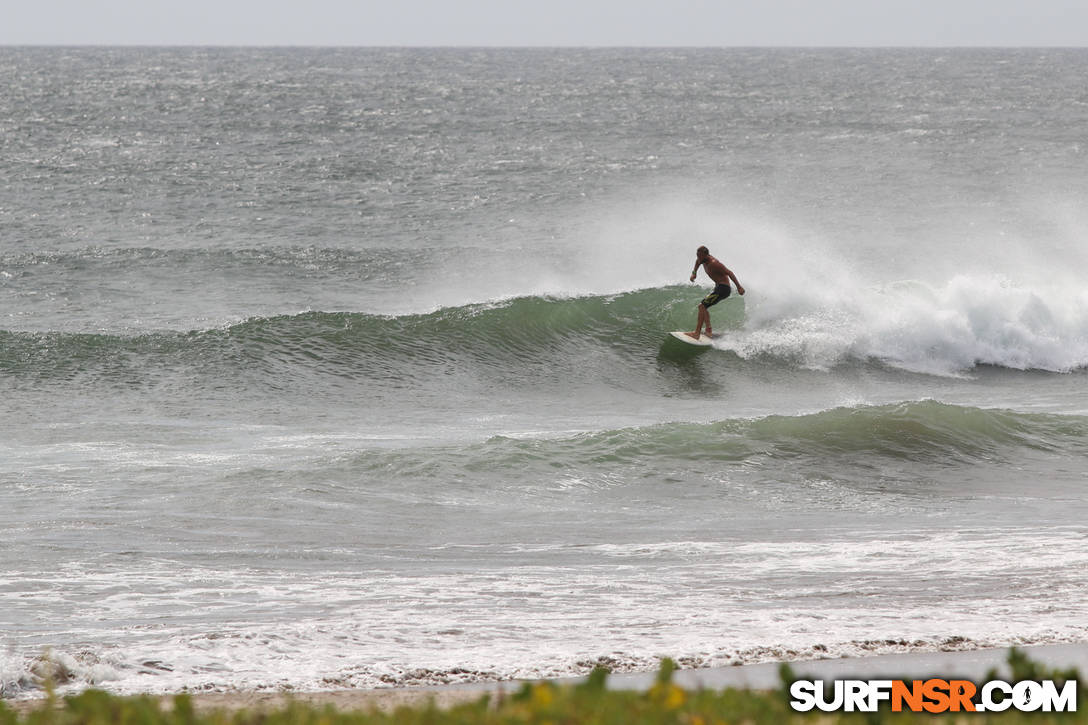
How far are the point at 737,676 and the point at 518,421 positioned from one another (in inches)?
343

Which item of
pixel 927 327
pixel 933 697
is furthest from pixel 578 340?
pixel 933 697

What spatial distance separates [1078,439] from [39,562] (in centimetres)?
1075

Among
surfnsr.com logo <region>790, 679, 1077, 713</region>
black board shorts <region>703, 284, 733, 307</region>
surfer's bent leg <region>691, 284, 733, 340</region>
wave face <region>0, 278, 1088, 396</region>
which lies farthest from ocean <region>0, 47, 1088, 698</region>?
surfnsr.com logo <region>790, 679, 1077, 713</region>

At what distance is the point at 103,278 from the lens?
22484 mm

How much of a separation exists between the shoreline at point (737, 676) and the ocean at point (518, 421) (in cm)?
15

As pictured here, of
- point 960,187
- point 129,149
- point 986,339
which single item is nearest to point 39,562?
point 986,339

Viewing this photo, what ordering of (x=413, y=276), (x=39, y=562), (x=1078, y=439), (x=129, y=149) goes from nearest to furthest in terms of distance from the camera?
1. (x=39, y=562)
2. (x=1078, y=439)
3. (x=413, y=276)
4. (x=129, y=149)

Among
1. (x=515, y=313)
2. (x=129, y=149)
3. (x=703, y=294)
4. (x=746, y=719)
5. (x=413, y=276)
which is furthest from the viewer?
(x=129, y=149)

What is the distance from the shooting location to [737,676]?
6156 mm

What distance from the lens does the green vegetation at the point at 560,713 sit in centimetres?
306

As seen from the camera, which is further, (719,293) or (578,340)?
(578,340)

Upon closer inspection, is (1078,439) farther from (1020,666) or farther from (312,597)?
(1020,666)

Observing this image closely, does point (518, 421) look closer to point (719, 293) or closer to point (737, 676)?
point (719, 293)

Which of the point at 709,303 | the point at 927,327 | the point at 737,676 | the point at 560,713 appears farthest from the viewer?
the point at 927,327
